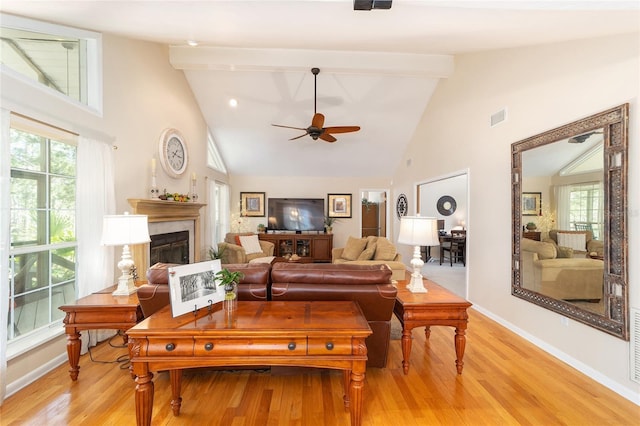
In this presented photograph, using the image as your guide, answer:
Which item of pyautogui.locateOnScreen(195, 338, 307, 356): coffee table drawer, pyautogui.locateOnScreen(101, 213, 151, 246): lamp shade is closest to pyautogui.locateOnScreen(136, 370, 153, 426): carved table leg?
pyautogui.locateOnScreen(195, 338, 307, 356): coffee table drawer

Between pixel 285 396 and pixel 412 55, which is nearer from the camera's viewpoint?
pixel 285 396

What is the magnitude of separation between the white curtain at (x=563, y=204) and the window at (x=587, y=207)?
3cm

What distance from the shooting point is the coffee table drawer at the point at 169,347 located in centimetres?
153

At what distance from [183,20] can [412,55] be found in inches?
137

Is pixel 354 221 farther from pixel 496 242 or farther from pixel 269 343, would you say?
pixel 269 343

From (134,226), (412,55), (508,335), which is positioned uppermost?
(412,55)

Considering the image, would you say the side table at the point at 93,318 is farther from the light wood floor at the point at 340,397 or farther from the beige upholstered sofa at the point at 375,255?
the beige upholstered sofa at the point at 375,255

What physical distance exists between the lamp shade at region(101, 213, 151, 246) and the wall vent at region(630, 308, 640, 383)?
411cm

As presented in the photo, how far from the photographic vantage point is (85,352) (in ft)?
9.09

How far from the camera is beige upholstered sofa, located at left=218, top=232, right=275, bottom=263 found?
5.59 meters

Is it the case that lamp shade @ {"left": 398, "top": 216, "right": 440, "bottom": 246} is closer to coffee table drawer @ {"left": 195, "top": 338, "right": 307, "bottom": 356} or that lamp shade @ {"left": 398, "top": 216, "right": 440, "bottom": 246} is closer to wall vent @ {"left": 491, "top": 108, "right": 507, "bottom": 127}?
coffee table drawer @ {"left": 195, "top": 338, "right": 307, "bottom": 356}

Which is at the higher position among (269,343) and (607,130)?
(607,130)

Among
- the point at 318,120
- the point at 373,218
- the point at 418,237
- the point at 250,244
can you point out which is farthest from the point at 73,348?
the point at 373,218

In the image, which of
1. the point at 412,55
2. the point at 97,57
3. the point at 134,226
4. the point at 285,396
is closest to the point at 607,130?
the point at 412,55
